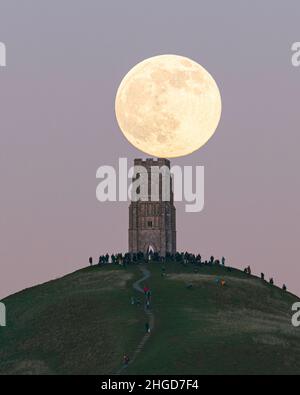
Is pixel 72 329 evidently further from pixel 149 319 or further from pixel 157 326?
pixel 157 326

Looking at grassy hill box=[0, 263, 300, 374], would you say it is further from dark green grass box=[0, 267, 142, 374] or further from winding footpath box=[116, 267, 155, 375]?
winding footpath box=[116, 267, 155, 375]

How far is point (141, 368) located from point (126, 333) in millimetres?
13635

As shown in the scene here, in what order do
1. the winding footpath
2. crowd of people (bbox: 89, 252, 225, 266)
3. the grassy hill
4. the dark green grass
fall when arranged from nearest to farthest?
the grassy hill, the winding footpath, the dark green grass, crowd of people (bbox: 89, 252, 225, 266)

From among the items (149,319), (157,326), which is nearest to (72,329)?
(149,319)

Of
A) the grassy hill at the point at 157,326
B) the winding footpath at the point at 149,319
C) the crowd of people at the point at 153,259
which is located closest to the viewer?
the grassy hill at the point at 157,326

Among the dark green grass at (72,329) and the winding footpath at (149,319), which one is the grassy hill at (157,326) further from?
the winding footpath at (149,319)

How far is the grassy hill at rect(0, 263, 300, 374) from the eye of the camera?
12750 cm

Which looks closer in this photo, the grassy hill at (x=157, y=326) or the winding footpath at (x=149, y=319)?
the grassy hill at (x=157, y=326)

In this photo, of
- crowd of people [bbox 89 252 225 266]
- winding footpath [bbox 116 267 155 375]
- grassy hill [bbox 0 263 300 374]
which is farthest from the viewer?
crowd of people [bbox 89 252 225 266]

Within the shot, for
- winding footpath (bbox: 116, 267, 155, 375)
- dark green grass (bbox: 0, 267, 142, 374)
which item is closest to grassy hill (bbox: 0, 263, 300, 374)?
dark green grass (bbox: 0, 267, 142, 374)

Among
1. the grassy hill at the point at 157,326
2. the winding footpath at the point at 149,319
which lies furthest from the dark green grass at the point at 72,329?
the winding footpath at the point at 149,319

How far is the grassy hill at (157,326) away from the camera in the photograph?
127500 millimetres

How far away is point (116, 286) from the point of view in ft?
519
